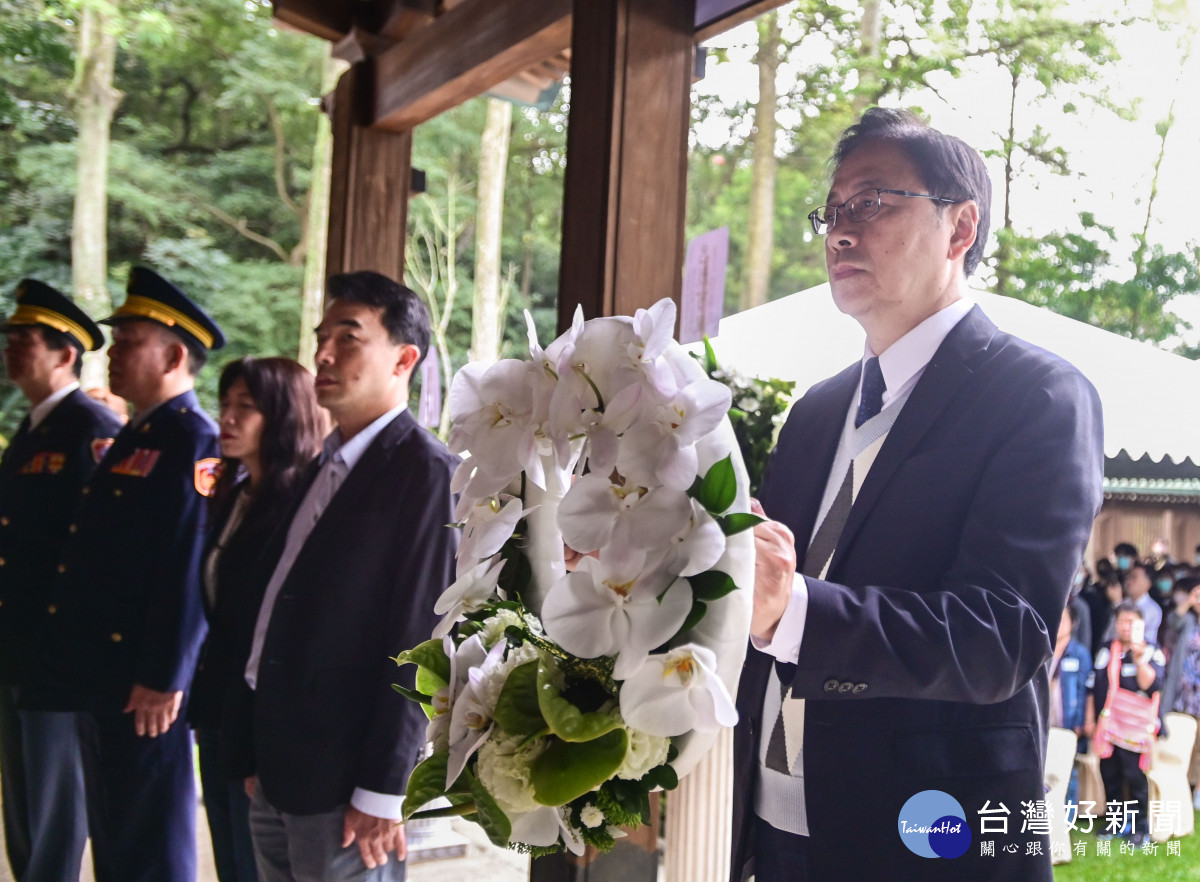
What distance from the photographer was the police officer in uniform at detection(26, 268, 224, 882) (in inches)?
98.5

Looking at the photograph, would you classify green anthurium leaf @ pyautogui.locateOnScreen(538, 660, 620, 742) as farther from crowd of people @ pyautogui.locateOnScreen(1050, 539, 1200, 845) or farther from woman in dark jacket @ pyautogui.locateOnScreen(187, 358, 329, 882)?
woman in dark jacket @ pyautogui.locateOnScreen(187, 358, 329, 882)

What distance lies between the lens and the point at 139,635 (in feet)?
8.44

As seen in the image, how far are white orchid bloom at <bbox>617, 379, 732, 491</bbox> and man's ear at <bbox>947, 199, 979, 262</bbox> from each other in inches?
22.7

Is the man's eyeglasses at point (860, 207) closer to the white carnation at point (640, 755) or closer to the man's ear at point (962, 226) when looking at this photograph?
the man's ear at point (962, 226)

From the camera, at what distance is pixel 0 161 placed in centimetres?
1000

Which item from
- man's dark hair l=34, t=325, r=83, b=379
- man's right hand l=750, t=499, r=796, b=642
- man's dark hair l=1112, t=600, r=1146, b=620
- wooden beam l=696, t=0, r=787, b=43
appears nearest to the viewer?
man's right hand l=750, t=499, r=796, b=642

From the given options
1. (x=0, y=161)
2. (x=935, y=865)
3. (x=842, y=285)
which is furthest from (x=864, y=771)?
(x=0, y=161)

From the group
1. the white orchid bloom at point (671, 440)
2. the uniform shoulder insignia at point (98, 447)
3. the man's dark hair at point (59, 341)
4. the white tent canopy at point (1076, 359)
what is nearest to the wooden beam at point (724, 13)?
the white tent canopy at point (1076, 359)

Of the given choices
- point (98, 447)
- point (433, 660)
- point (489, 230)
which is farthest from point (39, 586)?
point (489, 230)

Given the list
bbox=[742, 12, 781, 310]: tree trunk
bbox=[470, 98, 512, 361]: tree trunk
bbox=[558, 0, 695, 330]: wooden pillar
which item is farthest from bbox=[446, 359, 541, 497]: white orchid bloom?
bbox=[470, 98, 512, 361]: tree trunk

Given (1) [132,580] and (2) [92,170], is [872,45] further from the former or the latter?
(2) [92,170]

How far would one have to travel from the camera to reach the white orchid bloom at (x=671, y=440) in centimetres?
74

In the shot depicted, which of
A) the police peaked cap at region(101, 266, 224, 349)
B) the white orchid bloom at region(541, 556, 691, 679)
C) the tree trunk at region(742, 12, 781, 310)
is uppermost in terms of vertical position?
the tree trunk at region(742, 12, 781, 310)

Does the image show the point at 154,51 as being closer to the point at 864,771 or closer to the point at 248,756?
the point at 248,756
